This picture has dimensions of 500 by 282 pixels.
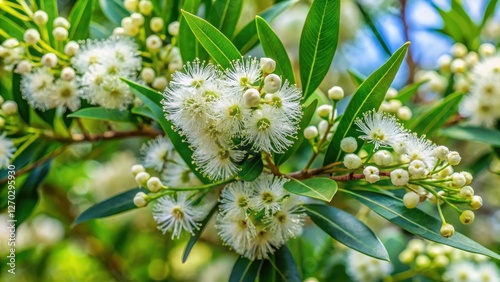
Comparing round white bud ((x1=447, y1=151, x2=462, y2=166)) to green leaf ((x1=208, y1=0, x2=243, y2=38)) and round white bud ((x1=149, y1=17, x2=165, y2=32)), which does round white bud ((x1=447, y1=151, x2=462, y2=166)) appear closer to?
green leaf ((x1=208, y1=0, x2=243, y2=38))

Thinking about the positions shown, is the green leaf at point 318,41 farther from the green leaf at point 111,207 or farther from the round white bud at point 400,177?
the green leaf at point 111,207

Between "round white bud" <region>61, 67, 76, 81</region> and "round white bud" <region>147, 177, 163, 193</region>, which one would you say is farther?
"round white bud" <region>61, 67, 76, 81</region>

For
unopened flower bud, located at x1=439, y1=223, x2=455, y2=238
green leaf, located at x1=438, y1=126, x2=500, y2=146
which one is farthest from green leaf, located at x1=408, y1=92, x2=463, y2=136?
unopened flower bud, located at x1=439, y1=223, x2=455, y2=238

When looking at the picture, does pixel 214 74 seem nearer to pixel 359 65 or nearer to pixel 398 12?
pixel 398 12

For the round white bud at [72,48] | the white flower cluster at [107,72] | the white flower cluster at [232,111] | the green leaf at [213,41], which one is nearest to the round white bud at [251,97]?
the white flower cluster at [232,111]

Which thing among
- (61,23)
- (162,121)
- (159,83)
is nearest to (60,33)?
(61,23)

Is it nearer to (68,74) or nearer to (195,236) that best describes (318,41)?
(195,236)
